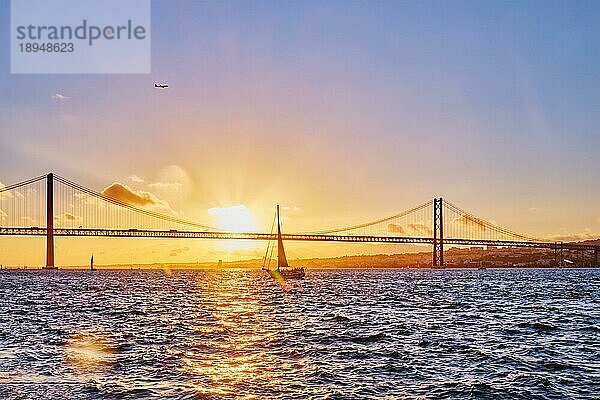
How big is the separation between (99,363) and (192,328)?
10941mm

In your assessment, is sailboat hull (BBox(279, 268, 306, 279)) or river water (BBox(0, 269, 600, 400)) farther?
sailboat hull (BBox(279, 268, 306, 279))

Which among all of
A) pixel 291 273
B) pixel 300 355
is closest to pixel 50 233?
pixel 291 273

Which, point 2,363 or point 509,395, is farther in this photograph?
point 2,363

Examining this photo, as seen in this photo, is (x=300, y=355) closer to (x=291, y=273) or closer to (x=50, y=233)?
(x=291, y=273)

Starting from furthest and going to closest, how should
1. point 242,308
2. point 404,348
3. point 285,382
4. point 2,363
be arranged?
point 242,308 < point 404,348 < point 2,363 < point 285,382

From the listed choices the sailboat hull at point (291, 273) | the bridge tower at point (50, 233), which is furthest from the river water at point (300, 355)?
the bridge tower at point (50, 233)

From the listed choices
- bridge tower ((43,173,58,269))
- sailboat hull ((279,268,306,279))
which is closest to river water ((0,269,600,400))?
sailboat hull ((279,268,306,279))

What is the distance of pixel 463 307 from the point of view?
48438mm

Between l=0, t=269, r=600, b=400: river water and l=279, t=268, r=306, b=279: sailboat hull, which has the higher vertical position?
l=0, t=269, r=600, b=400: river water

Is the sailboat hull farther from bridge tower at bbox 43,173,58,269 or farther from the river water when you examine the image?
bridge tower at bbox 43,173,58,269

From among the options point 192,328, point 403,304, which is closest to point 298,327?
point 192,328

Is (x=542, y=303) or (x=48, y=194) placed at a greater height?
(x=48, y=194)

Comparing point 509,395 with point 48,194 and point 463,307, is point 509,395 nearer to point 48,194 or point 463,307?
point 463,307

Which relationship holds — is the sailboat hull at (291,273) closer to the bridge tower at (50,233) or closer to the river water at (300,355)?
the river water at (300,355)
